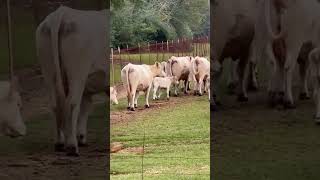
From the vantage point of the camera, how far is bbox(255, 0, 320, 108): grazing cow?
3.01m

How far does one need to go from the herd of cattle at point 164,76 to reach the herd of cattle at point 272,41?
0.46 meters

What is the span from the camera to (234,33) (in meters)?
3.08

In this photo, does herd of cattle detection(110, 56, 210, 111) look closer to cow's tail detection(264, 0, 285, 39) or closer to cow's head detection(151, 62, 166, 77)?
cow's head detection(151, 62, 166, 77)

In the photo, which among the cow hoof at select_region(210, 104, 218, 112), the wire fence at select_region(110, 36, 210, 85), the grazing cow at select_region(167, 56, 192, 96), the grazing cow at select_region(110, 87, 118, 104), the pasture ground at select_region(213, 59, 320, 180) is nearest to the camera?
the pasture ground at select_region(213, 59, 320, 180)

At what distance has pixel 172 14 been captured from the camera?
3.63 m

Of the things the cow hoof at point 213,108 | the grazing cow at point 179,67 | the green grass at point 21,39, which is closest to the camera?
the green grass at point 21,39

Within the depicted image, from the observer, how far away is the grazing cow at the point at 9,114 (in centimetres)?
293

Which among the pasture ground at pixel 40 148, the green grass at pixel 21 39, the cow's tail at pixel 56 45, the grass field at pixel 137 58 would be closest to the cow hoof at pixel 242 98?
the grass field at pixel 137 58

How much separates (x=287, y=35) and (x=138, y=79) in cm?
103

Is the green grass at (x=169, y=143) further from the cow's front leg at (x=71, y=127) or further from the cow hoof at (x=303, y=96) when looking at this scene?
the cow hoof at (x=303, y=96)

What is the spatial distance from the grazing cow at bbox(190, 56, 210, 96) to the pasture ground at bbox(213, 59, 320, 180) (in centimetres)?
52

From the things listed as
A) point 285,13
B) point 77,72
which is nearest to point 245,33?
point 285,13

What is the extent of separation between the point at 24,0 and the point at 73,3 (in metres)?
0.25

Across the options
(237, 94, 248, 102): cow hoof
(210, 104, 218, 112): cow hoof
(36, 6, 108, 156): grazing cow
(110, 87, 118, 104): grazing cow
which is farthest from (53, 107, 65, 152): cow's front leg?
(237, 94, 248, 102): cow hoof
